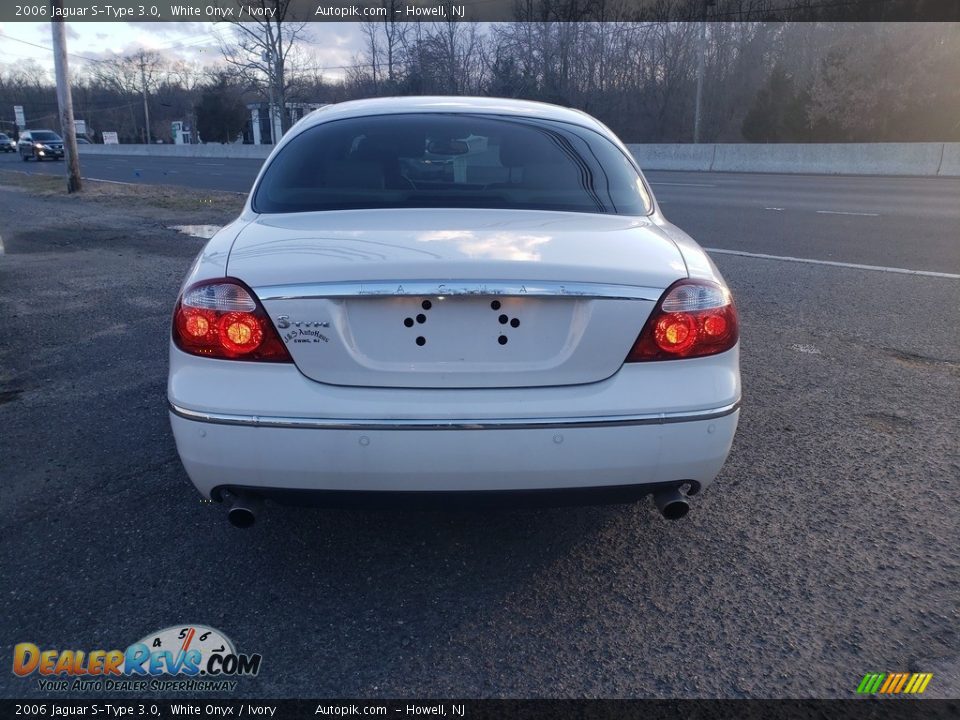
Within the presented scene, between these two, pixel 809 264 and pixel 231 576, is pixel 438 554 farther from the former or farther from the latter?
pixel 809 264

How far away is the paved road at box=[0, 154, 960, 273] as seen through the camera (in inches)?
375

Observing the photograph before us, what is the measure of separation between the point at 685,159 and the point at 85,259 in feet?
88.9

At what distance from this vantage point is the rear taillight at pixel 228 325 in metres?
2.48

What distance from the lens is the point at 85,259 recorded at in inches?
398

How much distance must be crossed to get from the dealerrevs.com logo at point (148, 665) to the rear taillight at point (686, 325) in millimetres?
1575

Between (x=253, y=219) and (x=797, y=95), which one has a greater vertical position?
(x=797, y=95)

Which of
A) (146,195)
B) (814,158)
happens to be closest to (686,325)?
(146,195)

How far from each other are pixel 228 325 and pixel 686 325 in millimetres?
1471

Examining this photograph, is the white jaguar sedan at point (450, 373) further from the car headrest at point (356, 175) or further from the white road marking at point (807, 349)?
the white road marking at point (807, 349)

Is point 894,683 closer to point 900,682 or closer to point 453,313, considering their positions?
point 900,682

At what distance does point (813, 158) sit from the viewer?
2886 cm

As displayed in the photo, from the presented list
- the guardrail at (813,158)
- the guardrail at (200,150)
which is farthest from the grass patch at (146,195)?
the guardrail at (200,150)

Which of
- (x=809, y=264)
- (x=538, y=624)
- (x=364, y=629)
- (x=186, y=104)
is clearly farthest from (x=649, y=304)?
(x=186, y=104)

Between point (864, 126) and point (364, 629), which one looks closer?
point (364, 629)
